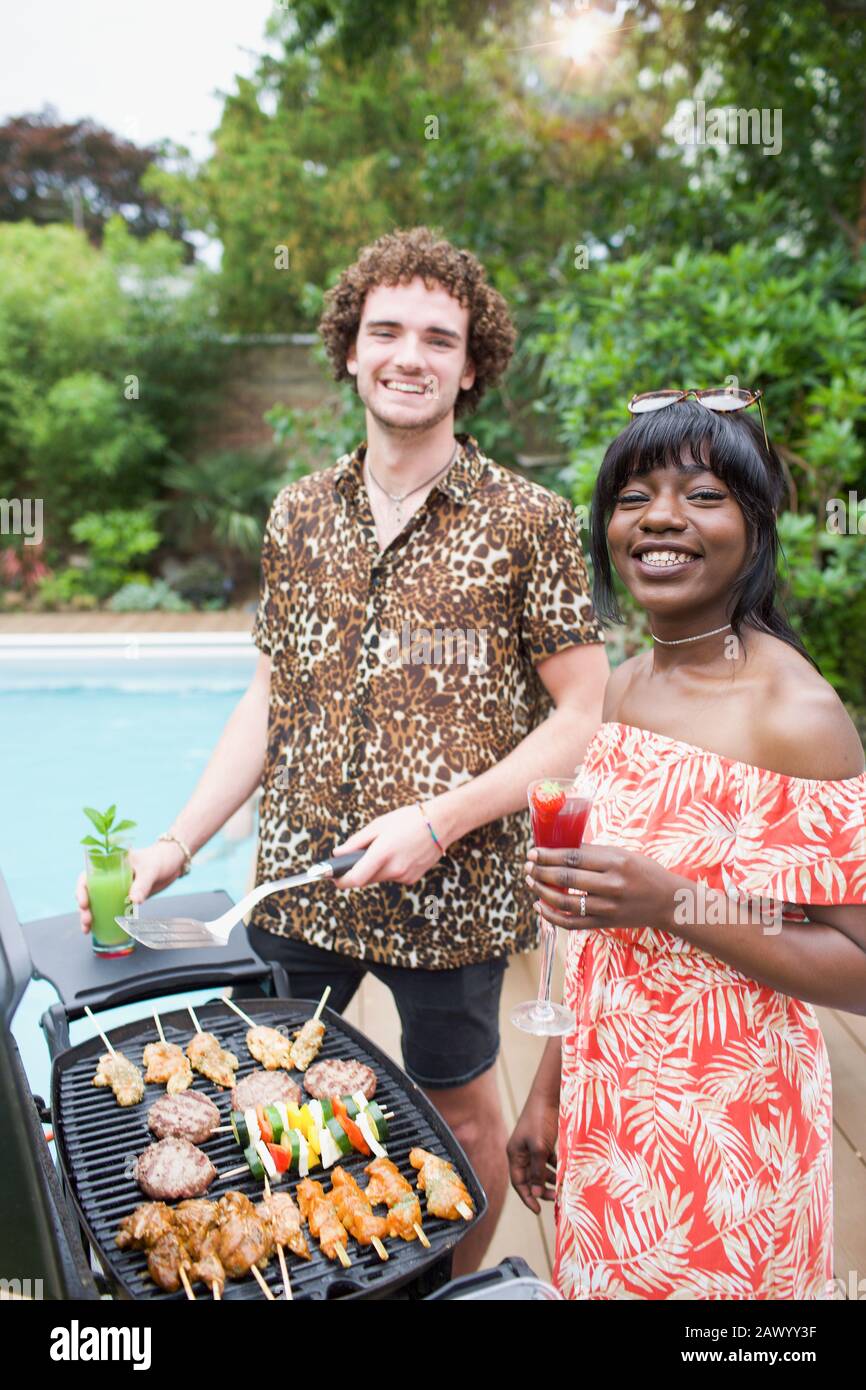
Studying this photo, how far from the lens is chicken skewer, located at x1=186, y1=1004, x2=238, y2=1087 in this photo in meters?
1.49

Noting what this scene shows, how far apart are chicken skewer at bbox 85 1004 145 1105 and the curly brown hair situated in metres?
1.41

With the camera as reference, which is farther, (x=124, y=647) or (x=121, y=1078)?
(x=124, y=647)

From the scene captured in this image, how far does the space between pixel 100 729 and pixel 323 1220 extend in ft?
24.0

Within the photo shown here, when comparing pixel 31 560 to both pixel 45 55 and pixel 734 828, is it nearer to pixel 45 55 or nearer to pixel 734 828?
pixel 45 55

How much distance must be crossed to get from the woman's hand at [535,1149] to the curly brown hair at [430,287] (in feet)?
4.60

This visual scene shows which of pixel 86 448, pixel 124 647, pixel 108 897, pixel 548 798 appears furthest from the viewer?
pixel 86 448

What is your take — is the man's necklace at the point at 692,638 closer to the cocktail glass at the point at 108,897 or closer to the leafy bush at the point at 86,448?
the cocktail glass at the point at 108,897

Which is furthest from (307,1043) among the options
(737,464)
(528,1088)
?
(528,1088)

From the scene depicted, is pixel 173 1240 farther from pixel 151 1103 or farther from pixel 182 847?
pixel 182 847

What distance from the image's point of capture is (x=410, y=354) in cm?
184

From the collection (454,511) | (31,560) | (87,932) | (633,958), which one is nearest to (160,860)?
(87,932)
